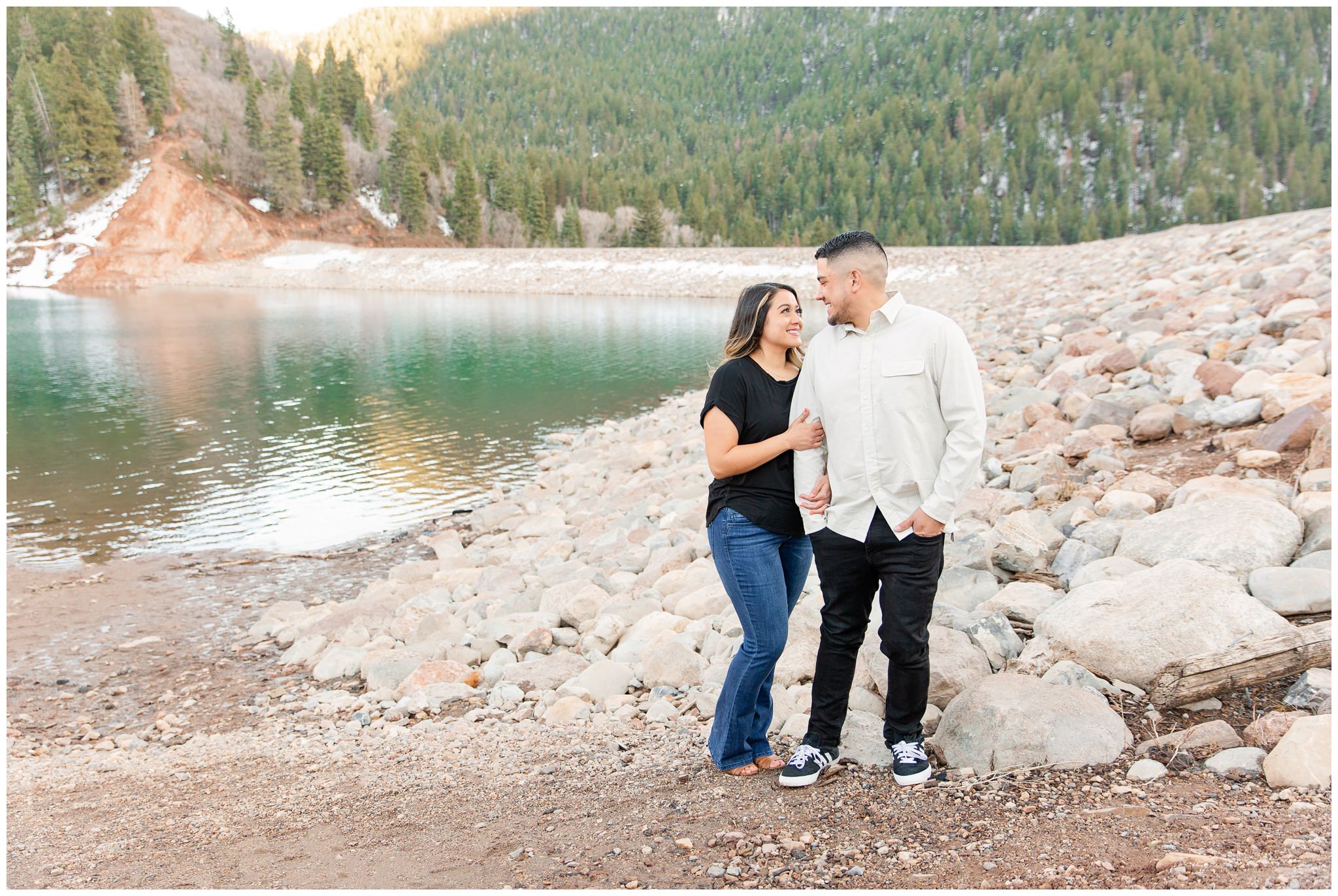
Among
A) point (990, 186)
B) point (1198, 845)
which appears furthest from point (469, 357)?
point (990, 186)

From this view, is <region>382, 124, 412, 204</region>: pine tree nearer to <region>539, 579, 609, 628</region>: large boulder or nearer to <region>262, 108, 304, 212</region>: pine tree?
<region>262, 108, 304, 212</region>: pine tree

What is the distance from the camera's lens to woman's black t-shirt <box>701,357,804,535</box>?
3508 millimetres

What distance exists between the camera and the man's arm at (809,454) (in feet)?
11.3

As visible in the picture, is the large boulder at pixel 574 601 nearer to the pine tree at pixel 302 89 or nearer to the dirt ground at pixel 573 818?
the dirt ground at pixel 573 818

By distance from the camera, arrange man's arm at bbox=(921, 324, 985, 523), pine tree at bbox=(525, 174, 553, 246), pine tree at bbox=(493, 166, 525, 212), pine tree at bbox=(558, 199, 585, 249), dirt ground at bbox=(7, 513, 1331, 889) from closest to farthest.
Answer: dirt ground at bbox=(7, 513, 1331, 889) < man's arm at bbox=(921, 324, 985, 523) < pine tree at bbox=(558, 199, 585, 249) < pine tree at bbox=(525, 174, 553, 246) < pine tree at bbox=(493, 166, 525, 212)

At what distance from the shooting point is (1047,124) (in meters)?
127

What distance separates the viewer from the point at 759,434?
3.54 metres

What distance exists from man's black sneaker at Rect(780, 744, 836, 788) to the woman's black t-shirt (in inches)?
36.0

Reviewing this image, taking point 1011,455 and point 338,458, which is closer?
point 1011,455

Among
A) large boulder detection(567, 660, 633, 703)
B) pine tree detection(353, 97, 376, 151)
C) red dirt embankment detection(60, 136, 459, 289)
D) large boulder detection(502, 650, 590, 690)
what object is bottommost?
large boulder detection(502, 650, 590, 690)

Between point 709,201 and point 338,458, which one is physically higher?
point 709,201

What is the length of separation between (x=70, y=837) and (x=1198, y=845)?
14.7 feet

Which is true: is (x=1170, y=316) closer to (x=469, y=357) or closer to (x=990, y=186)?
(x=469, y=357)

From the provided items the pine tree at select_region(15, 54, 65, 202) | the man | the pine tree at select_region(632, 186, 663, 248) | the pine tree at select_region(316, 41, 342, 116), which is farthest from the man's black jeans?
the pine tree at select_region(316, 41, 342, 116)
